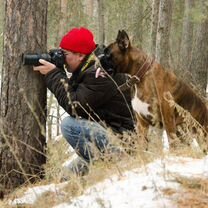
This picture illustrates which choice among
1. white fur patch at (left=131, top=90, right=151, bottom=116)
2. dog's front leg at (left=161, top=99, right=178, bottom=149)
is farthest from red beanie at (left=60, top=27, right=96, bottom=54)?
dog's front leg at (left=161, top=99, right=178, bottom=149)

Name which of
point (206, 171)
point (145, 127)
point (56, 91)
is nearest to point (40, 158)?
point (56, 91)

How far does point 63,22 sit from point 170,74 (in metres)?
13.8

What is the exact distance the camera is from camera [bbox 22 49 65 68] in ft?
16.8

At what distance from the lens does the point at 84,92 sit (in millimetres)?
5266

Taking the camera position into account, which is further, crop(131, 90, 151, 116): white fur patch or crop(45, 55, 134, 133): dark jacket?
crop(131, 90, 151, 116): white fur patch

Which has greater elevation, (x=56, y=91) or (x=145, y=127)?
(x=56, y=91)

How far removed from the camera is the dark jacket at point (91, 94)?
17.2 ft

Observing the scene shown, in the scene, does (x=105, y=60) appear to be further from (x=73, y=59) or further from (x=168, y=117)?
(x=168, y=117)

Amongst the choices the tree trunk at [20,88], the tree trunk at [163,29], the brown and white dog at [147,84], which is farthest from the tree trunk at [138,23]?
the tree trunk at [20,88]

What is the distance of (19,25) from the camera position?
201 inches

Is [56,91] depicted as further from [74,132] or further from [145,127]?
[145,127]

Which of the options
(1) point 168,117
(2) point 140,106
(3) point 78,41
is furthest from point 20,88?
(1) point 168,117

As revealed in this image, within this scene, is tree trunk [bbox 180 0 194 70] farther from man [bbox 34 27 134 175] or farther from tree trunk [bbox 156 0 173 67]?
man [bbox 34 27 134 175]

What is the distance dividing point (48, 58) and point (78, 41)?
0.37m
